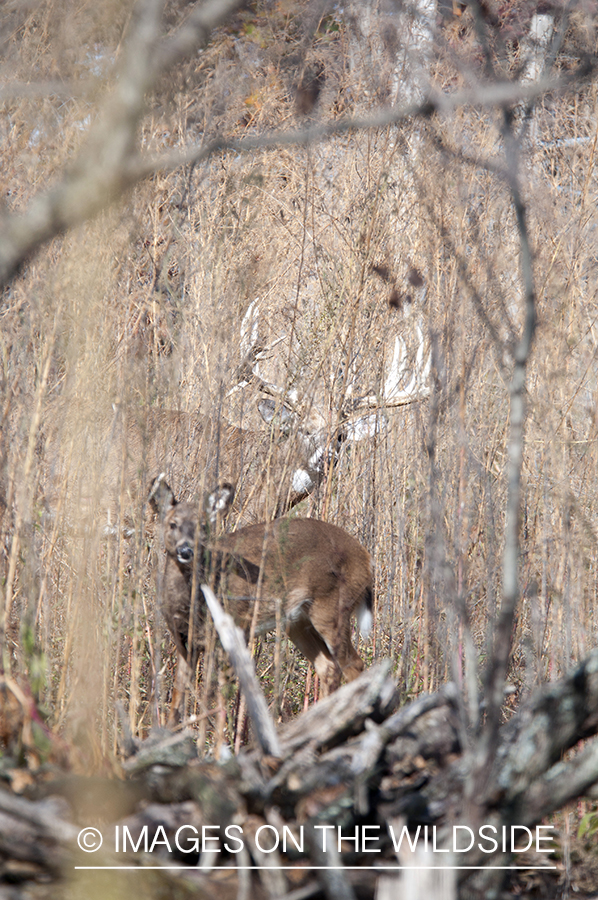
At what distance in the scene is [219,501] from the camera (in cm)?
277

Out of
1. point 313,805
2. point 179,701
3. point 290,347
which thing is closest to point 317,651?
point 179,701

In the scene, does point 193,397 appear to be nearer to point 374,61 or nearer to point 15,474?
point 15,474

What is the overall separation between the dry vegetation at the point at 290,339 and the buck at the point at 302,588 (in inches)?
6.4

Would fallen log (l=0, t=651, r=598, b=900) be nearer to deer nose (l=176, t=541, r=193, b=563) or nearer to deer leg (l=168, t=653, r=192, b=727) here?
deer leg (l=168, t=653, r=192, b=727)

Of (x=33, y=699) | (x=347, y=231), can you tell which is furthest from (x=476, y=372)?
(x=33, y=699)

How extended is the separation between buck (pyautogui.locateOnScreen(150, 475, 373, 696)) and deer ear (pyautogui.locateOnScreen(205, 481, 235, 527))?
0.18 m

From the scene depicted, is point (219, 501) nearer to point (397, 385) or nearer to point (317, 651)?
point (397, 385)

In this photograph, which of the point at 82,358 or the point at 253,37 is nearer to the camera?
the point at 82,358

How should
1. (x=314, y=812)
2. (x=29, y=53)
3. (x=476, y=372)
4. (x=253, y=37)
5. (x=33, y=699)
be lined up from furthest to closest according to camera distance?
(x=476, y=372) → (x=253, y=37) → (x=29, y=53) → (x=33, y=699) → (x=314, y=812)

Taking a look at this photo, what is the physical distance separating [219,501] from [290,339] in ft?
2.25

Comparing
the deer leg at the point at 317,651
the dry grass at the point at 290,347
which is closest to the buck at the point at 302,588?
the deer leg at the point at 317,651

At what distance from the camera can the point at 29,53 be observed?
2.17m

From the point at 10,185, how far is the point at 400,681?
2340 mm

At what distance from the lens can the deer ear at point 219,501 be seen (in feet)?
8.46
